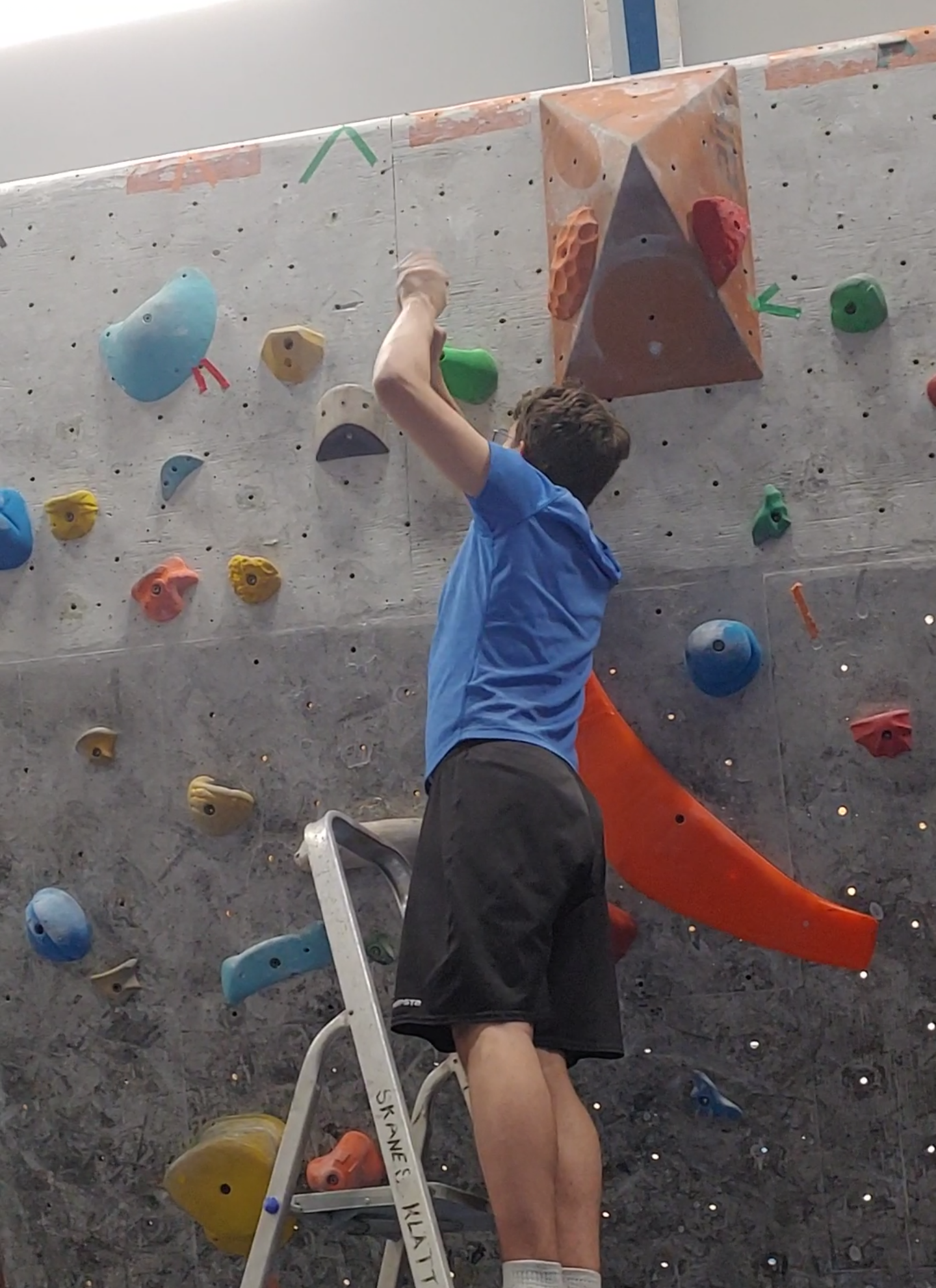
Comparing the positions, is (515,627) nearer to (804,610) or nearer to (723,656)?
(723,656)

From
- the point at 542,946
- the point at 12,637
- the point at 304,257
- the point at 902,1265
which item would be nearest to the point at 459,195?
the point at 304,257

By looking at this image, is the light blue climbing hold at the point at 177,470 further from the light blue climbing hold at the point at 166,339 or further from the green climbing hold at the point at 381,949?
the green climbing hold at the point at 381,949

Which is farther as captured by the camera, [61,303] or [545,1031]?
[61,303]

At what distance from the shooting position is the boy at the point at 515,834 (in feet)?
4.72

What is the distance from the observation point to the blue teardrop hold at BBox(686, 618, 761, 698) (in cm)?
204

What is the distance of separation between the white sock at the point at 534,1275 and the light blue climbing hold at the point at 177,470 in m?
1.44

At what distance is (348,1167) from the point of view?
2.02 meters

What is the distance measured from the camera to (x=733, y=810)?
2078mm

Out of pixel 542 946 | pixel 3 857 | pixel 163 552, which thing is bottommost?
pixel 3 857

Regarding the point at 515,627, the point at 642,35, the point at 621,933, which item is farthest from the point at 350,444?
the point at 642,35

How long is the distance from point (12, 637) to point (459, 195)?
110 cm

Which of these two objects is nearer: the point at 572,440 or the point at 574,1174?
the point at 574,1174

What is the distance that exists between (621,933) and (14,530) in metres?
1.26

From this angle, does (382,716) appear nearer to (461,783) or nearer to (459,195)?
(461,783)
